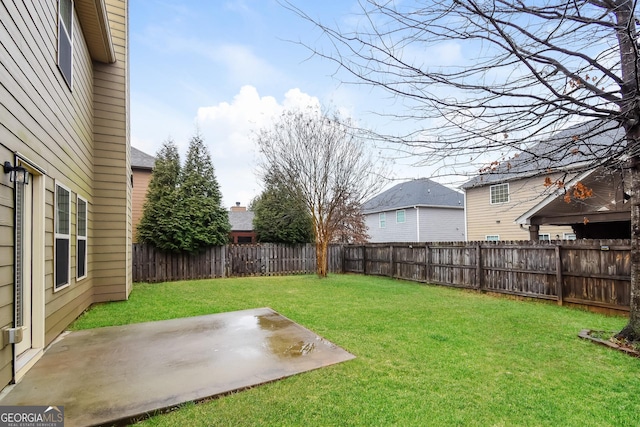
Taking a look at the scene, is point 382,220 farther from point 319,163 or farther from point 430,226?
point 319,163

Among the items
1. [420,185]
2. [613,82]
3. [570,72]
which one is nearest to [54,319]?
[570,72]

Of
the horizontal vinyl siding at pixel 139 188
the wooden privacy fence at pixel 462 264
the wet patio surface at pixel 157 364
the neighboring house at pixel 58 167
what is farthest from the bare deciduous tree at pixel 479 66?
the horizontal vinyl siding at pixel 139 188

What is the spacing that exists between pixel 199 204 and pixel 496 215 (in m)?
12.1

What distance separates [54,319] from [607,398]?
5670 mm

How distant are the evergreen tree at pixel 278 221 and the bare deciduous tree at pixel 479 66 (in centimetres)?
952

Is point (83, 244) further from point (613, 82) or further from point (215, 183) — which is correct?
point (613, 82)

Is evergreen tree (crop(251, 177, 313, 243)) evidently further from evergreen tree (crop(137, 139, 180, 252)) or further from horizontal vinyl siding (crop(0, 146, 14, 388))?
horizontal vinyl siding (crop(0, 146, 14, 388))

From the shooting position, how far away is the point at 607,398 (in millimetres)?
2582

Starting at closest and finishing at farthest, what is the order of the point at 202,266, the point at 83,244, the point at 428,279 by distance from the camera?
the point at 83,244, the point at 428,279, the point at 202,266

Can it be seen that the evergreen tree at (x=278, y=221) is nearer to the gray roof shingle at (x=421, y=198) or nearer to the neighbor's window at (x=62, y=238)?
the gray roof shingle at (x=421, y=198)

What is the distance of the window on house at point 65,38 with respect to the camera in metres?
4.29

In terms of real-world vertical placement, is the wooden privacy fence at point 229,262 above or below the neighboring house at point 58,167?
below

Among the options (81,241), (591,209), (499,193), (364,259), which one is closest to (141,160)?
(81,241)

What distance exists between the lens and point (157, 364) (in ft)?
10.4
